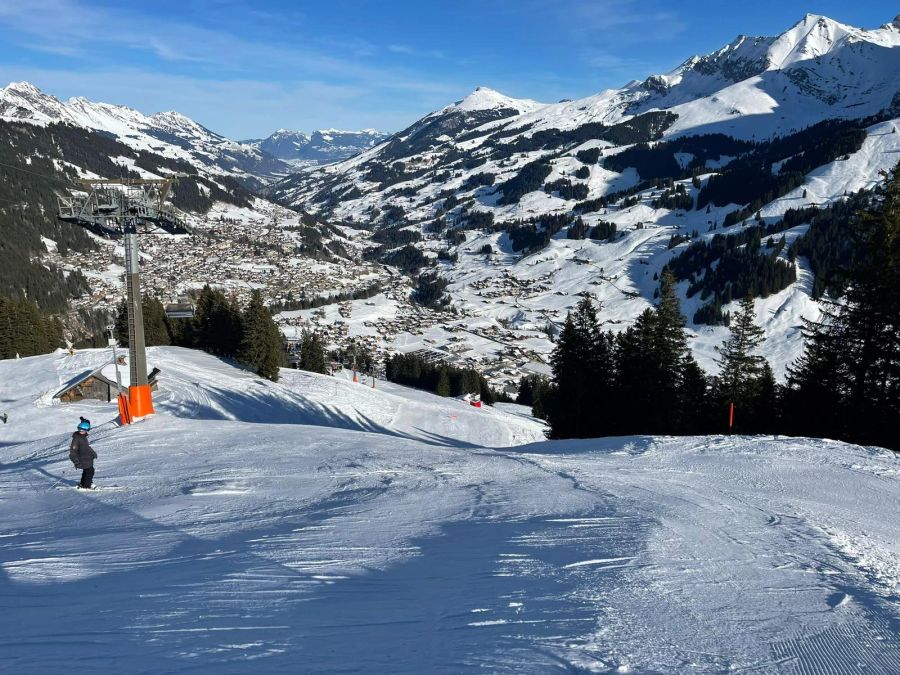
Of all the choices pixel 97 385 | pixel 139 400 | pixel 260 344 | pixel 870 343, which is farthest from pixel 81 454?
pixel 260 344

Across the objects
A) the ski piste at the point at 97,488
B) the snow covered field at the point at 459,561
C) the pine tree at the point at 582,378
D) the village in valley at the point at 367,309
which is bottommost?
the ski piste at the point at 97,488

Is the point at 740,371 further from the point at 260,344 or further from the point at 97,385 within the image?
the point at 97,385

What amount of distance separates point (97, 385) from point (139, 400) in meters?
22.1

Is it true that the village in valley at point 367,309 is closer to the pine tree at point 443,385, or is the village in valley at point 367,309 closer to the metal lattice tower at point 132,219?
the pine tree at point 443,385

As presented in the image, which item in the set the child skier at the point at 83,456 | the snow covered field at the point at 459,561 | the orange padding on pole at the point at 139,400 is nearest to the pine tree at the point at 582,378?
the snow covered field at the point at 459,561

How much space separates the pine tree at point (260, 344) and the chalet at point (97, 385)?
1175 cm

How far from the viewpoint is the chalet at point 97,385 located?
3922cm

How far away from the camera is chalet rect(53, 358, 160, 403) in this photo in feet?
129

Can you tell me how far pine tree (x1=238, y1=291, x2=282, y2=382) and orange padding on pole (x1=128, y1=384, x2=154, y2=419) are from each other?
97.4ft

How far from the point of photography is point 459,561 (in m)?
6.93

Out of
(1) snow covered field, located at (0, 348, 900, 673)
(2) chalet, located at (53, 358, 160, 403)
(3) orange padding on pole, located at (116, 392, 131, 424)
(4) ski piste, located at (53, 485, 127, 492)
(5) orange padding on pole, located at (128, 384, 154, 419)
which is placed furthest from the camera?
(2) chalet, located at (53, 358, 160, 403)

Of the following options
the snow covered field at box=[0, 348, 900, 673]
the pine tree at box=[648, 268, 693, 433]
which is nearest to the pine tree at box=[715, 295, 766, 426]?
the pine tree at box=[648, 268, 693, 433]

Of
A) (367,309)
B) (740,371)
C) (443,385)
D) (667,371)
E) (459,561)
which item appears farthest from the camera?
(367,309)

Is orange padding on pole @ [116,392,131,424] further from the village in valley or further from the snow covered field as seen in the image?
the village in valley
